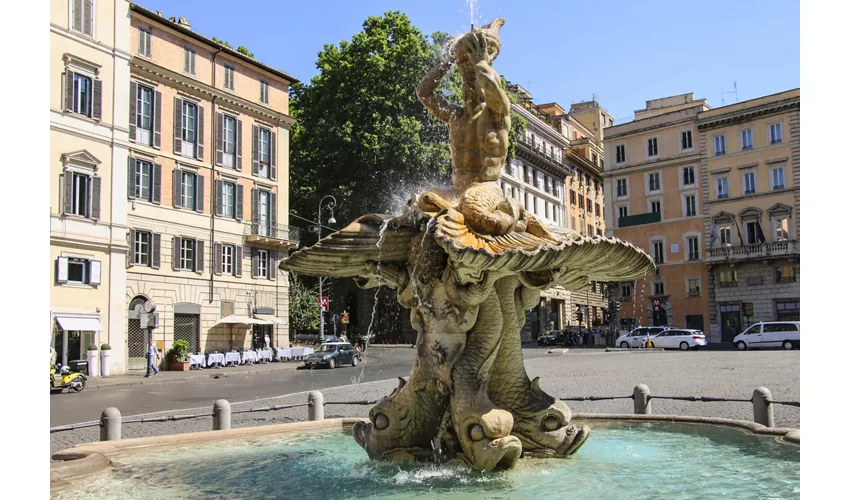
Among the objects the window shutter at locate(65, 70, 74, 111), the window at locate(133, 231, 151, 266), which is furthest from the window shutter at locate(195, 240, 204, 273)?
the window shutter at locate(65, 70, 74, 111)

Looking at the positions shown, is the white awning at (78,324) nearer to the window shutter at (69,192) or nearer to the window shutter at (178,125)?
the window shutter at (69,192)

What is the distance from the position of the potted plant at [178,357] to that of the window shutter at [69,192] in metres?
6.88

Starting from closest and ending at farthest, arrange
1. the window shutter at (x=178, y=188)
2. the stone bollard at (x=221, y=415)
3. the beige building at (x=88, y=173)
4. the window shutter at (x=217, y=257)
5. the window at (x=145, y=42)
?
1. the stone bollard at (x=221, y=415)
2. the beige building at (x=88, y=173)
3. the window at (x=145, y=42)
4. the window shutter at (x=178, y=188)
5. the window shutter at (x=217, y=257)

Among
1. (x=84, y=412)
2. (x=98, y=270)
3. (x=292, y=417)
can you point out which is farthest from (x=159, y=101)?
(x=292, y=417)

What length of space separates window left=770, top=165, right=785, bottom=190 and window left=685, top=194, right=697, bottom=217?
5.91 m

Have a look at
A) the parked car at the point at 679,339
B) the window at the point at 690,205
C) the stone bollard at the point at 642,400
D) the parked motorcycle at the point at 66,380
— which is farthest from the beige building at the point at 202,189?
the window at the point at 690,205

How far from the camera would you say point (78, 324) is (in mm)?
27094

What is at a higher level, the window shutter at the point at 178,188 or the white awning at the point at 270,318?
the window shutter at the point at 178,188

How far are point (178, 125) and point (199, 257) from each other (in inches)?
238

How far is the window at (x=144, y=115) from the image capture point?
32344 mm

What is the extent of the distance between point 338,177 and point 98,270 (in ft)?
44.3

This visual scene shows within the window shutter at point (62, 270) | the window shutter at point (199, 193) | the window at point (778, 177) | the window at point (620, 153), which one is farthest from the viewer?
the window at point (620, 153)

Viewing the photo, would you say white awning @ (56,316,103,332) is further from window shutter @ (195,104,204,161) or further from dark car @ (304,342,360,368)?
window shutter @ (195,104,204,161)

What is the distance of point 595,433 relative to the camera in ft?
26.5
